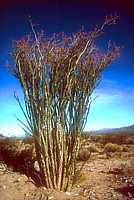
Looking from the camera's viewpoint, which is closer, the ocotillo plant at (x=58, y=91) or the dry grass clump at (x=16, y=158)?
the ocotillo plant at (x=58, y=91)

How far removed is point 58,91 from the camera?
6.64 meters

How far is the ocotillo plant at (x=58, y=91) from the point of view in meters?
6.52

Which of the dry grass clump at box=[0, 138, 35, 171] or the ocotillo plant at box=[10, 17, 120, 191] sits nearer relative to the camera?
the ocotillo plant at box=[10, 17, 120, 191]

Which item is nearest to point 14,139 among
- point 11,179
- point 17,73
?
point 11,179

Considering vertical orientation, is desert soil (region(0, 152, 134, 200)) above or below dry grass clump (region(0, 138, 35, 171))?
below

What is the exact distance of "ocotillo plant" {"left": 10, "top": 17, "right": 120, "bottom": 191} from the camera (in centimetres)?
652

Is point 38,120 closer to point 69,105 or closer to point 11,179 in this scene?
point 69,105

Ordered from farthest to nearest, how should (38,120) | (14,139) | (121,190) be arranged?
(14,139)
(121,190)
(38,120)

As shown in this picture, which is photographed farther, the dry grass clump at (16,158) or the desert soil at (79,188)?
the dry grass clump at (16,158)

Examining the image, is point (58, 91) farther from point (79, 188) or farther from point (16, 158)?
point (16, 158)

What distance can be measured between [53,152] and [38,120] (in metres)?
0.75

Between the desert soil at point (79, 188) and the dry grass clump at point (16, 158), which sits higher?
the dry grass clump at point (16, 158)

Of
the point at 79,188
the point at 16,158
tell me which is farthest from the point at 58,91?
the point at 16,158

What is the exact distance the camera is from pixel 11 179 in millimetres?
7289
